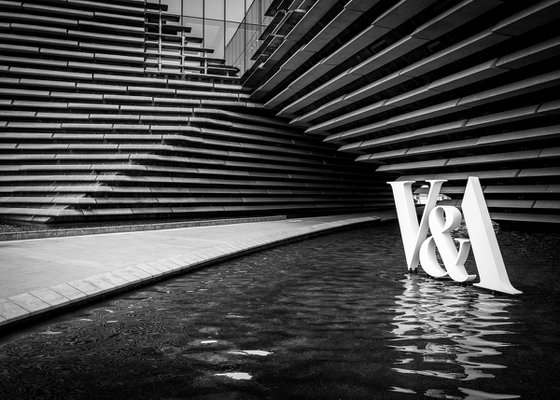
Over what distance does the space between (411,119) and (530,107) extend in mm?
3035

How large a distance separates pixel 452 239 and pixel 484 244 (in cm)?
54

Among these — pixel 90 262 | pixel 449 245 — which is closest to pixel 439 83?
pixel 449 245

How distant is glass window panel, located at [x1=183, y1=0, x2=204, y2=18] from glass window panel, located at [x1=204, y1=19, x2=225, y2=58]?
58 cm

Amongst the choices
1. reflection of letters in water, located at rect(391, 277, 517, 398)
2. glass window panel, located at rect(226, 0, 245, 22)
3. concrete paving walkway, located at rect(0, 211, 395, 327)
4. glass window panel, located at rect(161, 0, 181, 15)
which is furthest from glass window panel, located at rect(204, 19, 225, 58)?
reflection of letters in water, located at rect(391, 277, 517, 398)

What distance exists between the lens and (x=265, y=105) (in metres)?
13.9

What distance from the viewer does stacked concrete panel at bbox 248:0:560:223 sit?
6734 millimetres

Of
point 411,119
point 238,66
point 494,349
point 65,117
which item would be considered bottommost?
point 494,349

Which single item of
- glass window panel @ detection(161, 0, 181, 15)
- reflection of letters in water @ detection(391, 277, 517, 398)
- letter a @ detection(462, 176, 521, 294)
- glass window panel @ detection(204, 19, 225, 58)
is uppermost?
glass window panel @ detection(161, 0, 181, 15)

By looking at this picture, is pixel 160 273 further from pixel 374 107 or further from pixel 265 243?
pixel 374 107

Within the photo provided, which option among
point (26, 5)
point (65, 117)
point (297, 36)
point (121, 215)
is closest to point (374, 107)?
point (297, 36)

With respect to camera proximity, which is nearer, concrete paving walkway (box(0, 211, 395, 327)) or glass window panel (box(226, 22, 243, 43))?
concrete paving walkway (box(0, 211, 395, 327))

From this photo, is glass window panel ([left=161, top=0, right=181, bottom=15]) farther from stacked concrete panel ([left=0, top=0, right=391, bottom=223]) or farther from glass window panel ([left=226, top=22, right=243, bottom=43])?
glass window panel ([left=226, top=22, right=243, bottom=43])

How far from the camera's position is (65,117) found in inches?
471

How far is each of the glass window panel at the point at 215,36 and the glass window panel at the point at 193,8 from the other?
0.58 m
